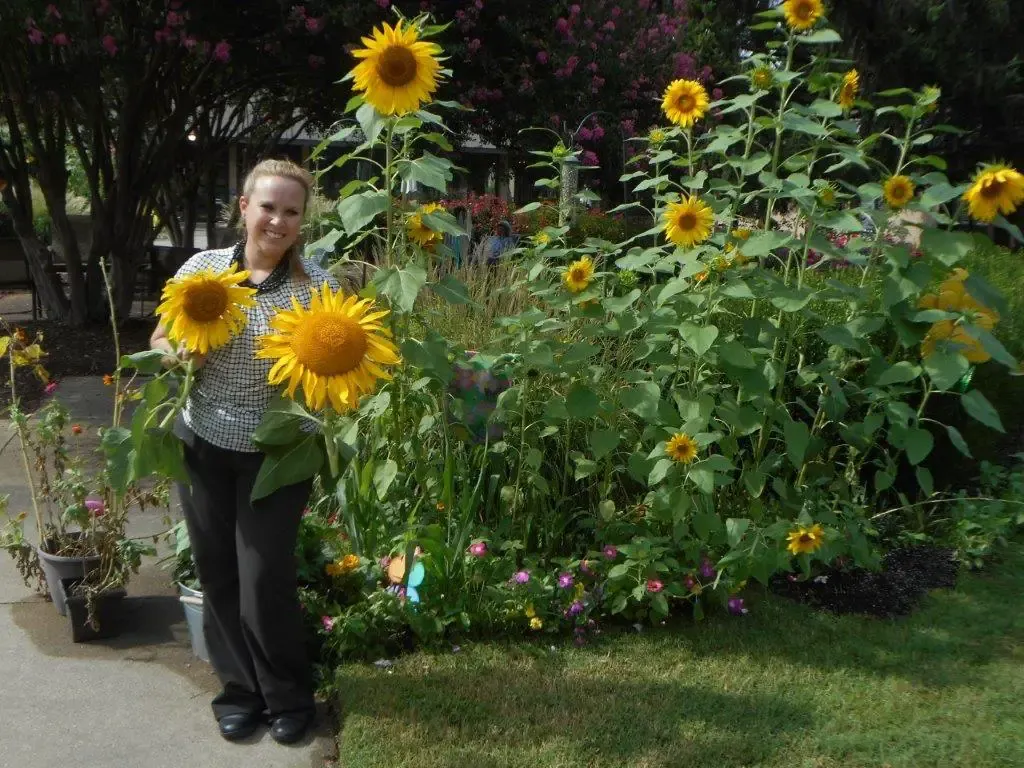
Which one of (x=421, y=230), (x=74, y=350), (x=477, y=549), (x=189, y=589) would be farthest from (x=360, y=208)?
(x=74, y=350)

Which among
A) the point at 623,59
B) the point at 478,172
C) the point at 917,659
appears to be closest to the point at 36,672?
the point at 917,659

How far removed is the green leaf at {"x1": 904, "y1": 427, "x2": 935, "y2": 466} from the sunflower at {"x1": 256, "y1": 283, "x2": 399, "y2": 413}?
2200 mm

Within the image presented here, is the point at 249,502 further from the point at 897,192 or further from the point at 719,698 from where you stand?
the point at 897,192

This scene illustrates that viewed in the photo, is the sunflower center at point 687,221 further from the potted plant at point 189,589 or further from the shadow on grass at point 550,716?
the potted plant at point 189,589

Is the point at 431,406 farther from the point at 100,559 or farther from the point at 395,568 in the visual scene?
the point at 100,559

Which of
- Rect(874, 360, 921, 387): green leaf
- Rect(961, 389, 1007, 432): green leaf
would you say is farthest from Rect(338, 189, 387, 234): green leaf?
Rect(961, 389, 1007, 432): green leaf

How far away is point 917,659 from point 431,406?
202cm

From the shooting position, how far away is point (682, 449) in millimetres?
3604

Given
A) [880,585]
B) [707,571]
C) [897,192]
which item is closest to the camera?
[897,192]

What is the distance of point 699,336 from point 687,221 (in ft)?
1.50

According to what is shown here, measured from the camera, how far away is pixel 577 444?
4.52m

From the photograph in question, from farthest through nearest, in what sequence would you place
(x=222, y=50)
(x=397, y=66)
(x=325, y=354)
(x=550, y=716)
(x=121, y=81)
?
(x=121, y=81) < (x=222, y=50) < (x=550, y=716) < (x=397, y=66) < (x=325, y=354)

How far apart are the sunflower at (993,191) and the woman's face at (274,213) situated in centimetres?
238

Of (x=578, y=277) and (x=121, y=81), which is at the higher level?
(x=121, y=81)
